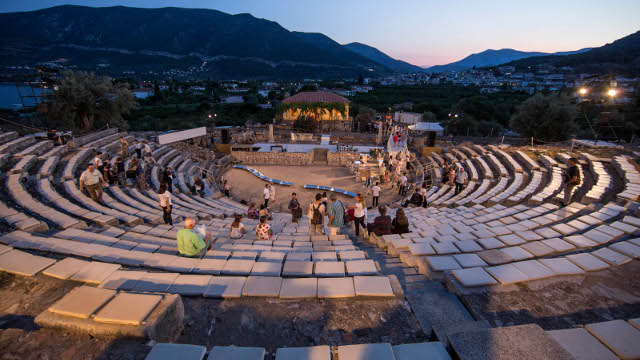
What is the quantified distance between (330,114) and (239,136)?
48.0 ft

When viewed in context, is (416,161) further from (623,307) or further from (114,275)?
(114,275)

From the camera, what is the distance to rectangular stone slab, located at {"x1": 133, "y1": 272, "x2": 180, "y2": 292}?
128 inches

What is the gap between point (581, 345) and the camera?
227 centimetres

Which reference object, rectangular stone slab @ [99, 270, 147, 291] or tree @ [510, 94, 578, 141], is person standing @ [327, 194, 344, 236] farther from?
tree @ [510, 94, 578, 141]

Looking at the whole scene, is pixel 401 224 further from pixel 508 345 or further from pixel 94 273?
pixel 94 273

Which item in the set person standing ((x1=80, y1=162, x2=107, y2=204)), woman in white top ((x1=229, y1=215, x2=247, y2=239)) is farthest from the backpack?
person standing ((x1=80, y1=162, x2=107, y2=204))

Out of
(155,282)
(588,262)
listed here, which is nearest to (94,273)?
(155,282)

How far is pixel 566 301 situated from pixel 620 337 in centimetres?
108

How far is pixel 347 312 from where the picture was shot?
307cm

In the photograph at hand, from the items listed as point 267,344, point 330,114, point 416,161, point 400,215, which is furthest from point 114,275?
point 330,114

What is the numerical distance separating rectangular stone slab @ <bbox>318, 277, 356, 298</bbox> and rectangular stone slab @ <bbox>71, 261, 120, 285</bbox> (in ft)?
9.14

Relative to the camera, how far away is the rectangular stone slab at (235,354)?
2.16 meters

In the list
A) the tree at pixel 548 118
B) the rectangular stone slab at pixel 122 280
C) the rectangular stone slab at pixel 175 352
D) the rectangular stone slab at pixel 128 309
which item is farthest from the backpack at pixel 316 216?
the tree at pixel 548 118

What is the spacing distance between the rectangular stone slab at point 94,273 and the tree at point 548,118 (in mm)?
31183
